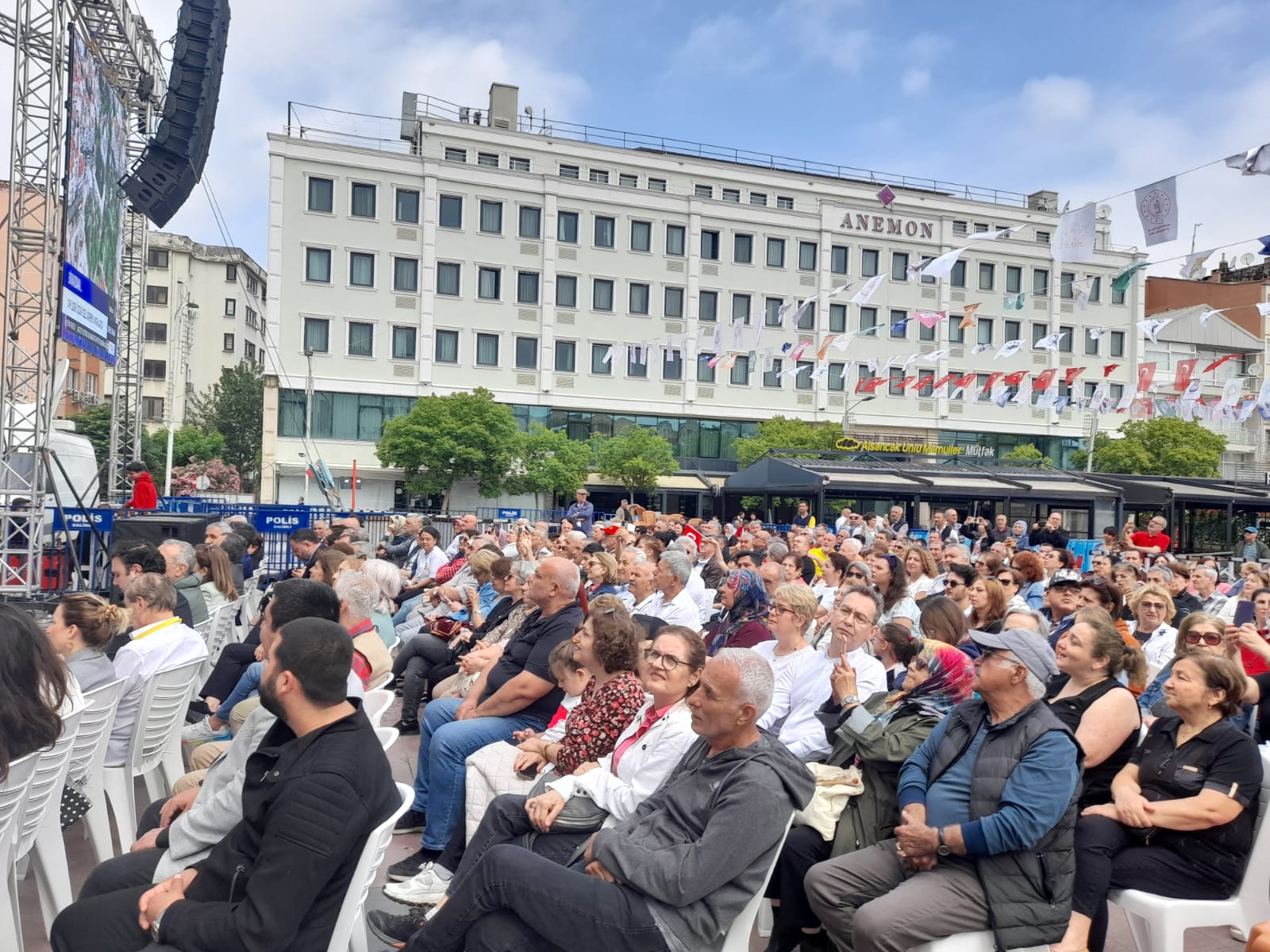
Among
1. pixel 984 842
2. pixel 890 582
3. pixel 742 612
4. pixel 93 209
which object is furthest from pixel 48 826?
pixel 93 209

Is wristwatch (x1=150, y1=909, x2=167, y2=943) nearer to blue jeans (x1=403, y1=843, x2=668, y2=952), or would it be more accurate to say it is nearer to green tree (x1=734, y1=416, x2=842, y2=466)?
blue jeans (x1=403, y1=843, x2=668, y2=952)

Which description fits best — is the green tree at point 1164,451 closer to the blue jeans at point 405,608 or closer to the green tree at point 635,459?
the green tree at point 635,459

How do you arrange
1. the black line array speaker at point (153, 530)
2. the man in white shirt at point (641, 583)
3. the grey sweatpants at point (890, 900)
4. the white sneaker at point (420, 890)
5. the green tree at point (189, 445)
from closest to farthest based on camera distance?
1. the grey sweatpants at point (890, 900)
2. the white sneaker at point (420, 890)
3. the man in white shirt at point (641, 583)
4. the black line array speaker at point (153, 530)
5. the green tree at point (189, 445)

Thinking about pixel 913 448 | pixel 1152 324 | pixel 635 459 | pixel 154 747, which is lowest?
pixel 154 747

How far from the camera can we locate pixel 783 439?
41.0 metres

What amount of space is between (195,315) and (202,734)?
65.1m

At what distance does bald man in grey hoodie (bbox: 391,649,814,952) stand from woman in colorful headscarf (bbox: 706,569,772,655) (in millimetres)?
3307

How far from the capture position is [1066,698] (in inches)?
166

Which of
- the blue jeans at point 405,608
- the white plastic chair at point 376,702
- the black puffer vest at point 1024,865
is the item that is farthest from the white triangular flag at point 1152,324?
the white plastic chair at point 376,702

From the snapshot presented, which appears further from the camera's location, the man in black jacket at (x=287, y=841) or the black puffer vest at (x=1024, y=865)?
the black puffer vest at (x=1024, y=865)

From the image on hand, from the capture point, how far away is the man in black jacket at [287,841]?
8.58ft

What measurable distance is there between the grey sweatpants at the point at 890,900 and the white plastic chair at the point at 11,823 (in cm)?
265

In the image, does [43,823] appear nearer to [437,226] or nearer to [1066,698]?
[1066,698]

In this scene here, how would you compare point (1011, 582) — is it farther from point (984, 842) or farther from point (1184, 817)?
point (984, 842)
